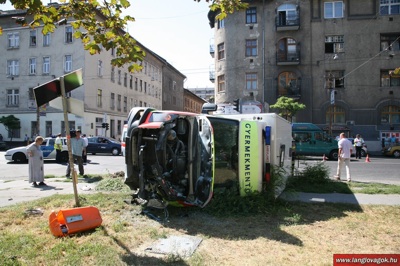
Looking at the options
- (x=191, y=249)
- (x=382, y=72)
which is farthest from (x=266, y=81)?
(x=191, y=249)

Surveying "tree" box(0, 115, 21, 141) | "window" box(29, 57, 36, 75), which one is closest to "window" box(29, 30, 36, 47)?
"window" box(29, 57, 36, 75)

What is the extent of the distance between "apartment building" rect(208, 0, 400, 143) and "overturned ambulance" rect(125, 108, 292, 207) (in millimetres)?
25873

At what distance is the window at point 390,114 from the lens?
31.6m

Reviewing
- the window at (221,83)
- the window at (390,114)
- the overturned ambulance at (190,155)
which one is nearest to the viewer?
the overturned ambulance at (190,155)

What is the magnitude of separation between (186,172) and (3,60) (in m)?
43.3

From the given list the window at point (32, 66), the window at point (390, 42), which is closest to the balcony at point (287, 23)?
the window at point (390, 42)

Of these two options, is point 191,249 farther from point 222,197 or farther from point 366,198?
point 366,198

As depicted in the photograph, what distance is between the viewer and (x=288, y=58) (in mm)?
33250

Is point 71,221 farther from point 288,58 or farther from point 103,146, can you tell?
point 288,58

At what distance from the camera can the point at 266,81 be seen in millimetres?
33844

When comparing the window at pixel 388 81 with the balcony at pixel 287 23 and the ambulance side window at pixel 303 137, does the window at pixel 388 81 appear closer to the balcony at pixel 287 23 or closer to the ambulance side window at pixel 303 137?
the balcony at pixel 287 23

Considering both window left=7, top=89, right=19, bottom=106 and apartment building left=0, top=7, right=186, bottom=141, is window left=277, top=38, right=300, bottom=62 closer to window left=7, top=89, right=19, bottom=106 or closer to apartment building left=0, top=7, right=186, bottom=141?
apartment building left=0, top=7, right=186, bottom=141

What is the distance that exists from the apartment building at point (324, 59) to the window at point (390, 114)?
0.13ft

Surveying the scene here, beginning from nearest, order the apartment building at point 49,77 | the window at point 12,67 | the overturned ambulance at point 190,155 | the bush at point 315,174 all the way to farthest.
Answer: the overturned ambulance at point 190,155 < the bush at point 315,174 < the apartment building at point 49,77 < the window at point 12,67
